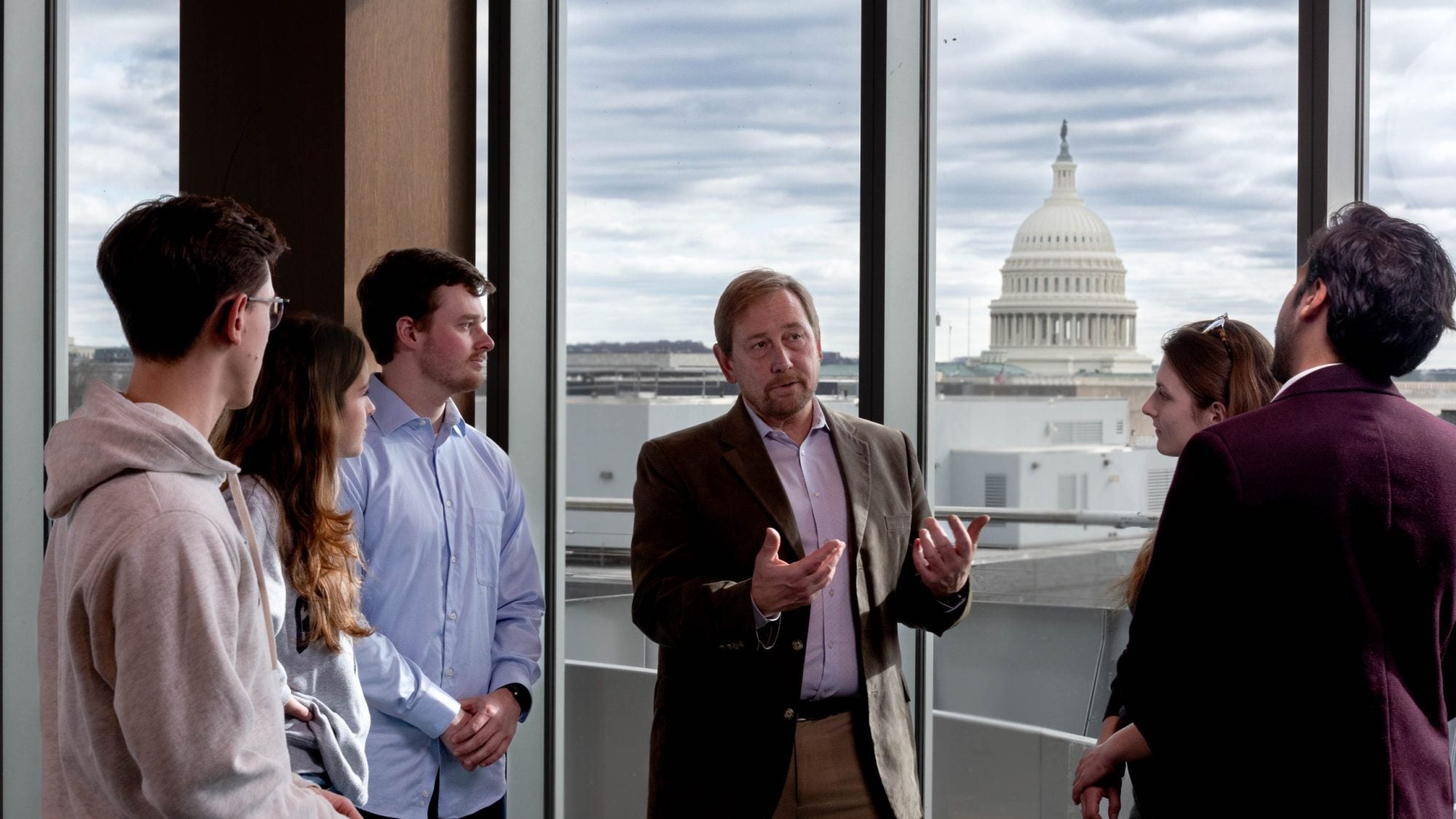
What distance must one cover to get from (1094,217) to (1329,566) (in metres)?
1.53

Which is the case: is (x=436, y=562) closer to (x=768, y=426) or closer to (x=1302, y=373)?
(x=768, y=426)

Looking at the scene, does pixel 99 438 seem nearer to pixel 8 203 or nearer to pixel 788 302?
pixel 788 302

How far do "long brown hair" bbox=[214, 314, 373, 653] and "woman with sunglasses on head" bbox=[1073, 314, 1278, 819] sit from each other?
4.05 feet

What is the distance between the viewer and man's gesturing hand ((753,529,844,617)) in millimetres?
1914

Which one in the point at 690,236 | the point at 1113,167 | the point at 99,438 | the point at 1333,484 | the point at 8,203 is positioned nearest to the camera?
the point at 99,438

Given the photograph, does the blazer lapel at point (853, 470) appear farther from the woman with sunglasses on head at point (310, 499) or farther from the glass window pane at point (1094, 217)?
the woman with sunglasses on head at point (310, 499)

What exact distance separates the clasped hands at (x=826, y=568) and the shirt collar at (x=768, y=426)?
0.23 meters

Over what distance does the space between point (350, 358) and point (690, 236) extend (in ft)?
4.26

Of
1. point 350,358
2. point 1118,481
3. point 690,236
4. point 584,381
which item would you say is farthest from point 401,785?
point 1118,481

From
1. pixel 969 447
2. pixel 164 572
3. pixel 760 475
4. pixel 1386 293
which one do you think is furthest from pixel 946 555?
Answer: pixel 969 447

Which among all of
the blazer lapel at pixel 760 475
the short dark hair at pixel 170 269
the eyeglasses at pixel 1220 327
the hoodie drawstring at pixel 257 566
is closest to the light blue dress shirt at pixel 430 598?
the blazer lapel at pixel 760 475

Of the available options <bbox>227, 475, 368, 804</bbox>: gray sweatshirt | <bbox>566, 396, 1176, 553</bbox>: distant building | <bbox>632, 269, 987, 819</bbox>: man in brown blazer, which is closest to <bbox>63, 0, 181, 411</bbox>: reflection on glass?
<bbox>566, 396, 1176, 553</bbox>: distant building

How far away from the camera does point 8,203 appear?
354cm

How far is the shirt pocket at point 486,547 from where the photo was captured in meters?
2.39
